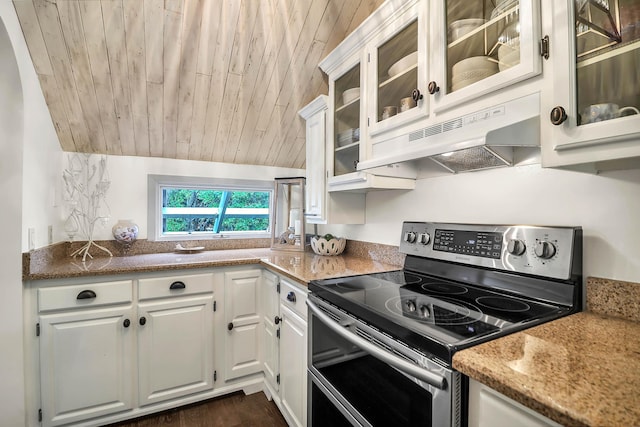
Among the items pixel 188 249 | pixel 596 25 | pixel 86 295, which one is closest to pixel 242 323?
pixel 188 249

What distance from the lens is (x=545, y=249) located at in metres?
1.06

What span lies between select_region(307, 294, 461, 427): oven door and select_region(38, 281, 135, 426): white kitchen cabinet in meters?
1.16

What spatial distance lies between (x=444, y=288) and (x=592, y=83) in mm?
868

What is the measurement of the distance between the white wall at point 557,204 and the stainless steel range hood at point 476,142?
7cm

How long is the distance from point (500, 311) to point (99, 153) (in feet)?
8.83

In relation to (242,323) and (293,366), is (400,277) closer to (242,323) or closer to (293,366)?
(293,366)

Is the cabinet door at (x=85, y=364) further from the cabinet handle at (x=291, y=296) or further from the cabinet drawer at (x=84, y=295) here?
the cabinet handle at (x=291, y=296)

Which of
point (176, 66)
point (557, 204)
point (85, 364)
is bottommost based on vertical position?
point (85, 364)

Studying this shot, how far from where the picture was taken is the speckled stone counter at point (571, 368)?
0.51 m

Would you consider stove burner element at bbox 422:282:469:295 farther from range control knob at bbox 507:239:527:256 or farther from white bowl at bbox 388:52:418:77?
white bowl at bbox 388:52:418:77

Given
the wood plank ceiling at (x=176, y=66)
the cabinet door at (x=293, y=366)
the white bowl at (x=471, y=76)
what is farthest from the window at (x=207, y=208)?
the white bowl at (x=471, y=76)

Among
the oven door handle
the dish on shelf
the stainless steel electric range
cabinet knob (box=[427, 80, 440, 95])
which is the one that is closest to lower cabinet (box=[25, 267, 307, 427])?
the stainless steel electric range

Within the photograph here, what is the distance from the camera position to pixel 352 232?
7.55 ft

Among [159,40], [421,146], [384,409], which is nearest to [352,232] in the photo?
[421,146]
